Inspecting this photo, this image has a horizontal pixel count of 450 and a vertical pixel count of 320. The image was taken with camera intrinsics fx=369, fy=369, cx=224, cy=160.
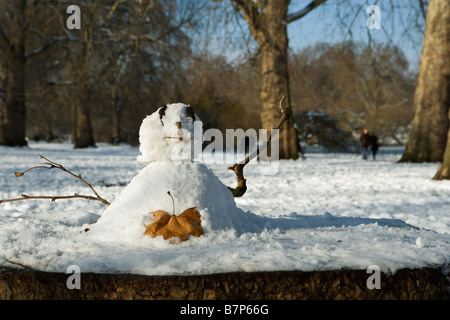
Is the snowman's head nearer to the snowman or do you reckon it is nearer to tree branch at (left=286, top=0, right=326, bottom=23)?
the snowman

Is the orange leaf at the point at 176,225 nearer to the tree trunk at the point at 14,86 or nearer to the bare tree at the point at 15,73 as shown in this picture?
the bare tree at the point at 15,73

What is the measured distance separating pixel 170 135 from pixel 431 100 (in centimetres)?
1128

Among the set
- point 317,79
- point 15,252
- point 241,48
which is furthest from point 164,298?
point 317,79

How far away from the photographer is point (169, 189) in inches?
68.0

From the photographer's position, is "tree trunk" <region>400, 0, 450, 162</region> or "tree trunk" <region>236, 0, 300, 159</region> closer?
"tree trunk" <region>400, 0, 450, 162</region>

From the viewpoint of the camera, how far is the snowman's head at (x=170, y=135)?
184 centimetres

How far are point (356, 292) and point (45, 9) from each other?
19024mm

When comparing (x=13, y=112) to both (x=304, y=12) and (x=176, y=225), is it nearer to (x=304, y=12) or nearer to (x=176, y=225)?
(x=304, y=12)

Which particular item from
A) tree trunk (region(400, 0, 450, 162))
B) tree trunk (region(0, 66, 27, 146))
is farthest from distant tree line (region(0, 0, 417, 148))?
tree trunk (region(400, 0, 450, 162))

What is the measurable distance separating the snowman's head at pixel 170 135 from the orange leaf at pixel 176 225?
1.05ft

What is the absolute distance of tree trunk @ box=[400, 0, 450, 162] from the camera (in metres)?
10.5

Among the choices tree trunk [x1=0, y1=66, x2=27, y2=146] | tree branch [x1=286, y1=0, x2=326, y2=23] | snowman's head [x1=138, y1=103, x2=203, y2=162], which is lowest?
snowman's head [x1=138, y1=103, x2=203, y2=162]

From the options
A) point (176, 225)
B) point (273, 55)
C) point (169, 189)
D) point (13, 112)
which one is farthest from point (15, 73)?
point (176, 225)

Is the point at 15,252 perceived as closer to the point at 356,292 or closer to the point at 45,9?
the point at 356,292
